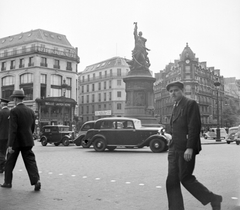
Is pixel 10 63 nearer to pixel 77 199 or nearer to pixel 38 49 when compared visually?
pixel 38 49

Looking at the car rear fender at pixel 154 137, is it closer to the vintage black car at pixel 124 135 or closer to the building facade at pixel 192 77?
the vintage black car at pixel 124 135

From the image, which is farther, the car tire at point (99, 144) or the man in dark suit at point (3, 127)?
the car tire at point (99, 144)

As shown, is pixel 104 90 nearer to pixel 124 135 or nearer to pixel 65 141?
pixel 65 141

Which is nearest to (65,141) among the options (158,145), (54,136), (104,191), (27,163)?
(54,136)

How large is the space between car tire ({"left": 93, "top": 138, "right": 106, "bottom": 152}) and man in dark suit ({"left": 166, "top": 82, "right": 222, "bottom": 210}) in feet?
35.5

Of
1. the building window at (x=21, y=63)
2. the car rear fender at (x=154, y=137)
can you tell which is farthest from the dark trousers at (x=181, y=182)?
the car rear fender at (x=154, y=137)

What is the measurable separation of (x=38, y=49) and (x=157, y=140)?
683 centimetres

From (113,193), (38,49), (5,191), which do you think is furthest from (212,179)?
(38,49)

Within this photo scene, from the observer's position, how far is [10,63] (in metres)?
7.37

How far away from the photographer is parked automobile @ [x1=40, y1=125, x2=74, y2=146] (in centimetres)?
2020

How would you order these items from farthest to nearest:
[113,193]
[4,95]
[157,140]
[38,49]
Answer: [157,140]
[38,49]
[4,95]
[113,193]

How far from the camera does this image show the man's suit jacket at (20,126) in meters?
5.26

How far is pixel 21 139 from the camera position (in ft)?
17.5

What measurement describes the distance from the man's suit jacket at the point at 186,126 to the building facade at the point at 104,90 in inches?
2282
